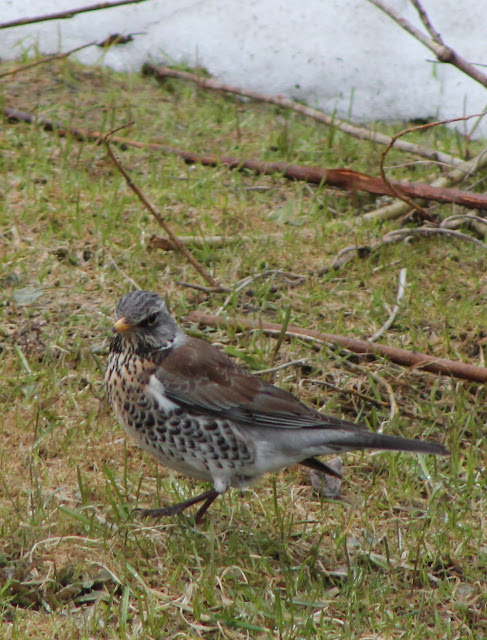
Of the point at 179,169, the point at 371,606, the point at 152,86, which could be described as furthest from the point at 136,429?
the point at 152,86

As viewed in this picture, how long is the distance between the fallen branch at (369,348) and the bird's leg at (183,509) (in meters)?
1.22

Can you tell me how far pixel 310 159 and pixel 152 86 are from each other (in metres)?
1.51

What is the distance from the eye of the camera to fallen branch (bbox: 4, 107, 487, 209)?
5605 mm

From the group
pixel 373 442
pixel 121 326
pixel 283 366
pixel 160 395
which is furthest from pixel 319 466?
pixel 121 326

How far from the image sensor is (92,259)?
5.28m

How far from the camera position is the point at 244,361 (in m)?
4.68

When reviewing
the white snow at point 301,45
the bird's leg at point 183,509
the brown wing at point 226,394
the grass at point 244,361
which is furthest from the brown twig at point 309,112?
the bird's leg at point 183,509

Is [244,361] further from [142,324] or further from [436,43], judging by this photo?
[436,43]

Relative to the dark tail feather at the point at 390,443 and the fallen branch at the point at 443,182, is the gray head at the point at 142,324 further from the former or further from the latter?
the fallen branch at the point at 443,182

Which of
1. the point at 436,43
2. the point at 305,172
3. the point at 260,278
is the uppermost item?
the point at 436,43

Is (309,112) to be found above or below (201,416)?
above

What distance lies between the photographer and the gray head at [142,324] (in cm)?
368

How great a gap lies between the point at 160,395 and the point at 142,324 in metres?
0.29

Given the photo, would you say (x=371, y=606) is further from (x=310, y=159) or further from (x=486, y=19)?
(x=486, y=19)
